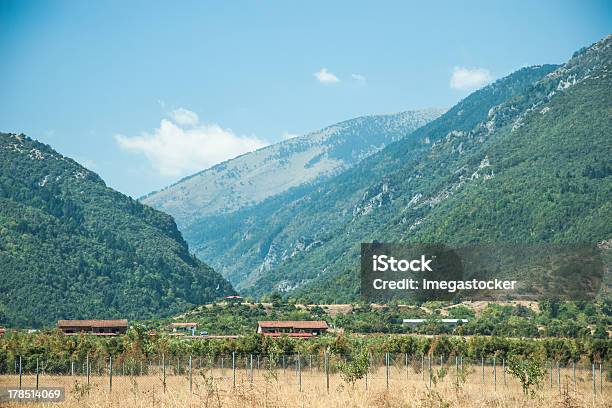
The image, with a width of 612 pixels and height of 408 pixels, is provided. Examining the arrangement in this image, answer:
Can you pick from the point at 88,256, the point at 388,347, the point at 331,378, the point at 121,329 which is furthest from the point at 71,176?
the point at 331,378

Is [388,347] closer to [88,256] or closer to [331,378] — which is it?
[331,378]

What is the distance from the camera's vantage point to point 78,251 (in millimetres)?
137125

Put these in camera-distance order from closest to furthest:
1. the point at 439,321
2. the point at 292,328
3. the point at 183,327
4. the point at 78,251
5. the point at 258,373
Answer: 1. the point at 258,373
2. the point at 292,328
3. the point at 439,321
4. the point at 183,327
5. the point at 78,251

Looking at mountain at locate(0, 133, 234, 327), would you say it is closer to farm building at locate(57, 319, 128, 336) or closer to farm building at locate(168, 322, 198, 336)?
farm building at locate(57, 319, 128, 336)

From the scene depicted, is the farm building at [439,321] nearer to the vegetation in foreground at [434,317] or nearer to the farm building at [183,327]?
the vegetation in foreground at [434,317]

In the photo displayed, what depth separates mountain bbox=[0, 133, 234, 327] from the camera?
115 metres

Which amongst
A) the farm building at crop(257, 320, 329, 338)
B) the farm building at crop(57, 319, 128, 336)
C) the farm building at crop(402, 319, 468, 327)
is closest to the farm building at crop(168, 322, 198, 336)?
the farm building at crop(57, 319, 128, 336)

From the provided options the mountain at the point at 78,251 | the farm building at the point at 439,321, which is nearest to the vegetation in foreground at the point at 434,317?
the farm building at the point at 439,321

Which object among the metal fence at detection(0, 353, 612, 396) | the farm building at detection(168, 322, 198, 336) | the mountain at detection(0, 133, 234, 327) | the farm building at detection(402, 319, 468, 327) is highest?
the mountain at detection(0, 133, 234, 327)

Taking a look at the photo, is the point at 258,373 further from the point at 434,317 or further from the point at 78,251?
the point at 78,251

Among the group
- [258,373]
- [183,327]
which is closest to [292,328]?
[183,327]

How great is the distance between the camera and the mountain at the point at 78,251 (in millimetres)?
115000

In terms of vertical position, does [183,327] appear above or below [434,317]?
below

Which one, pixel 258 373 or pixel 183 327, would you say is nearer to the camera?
pixel 258 373
